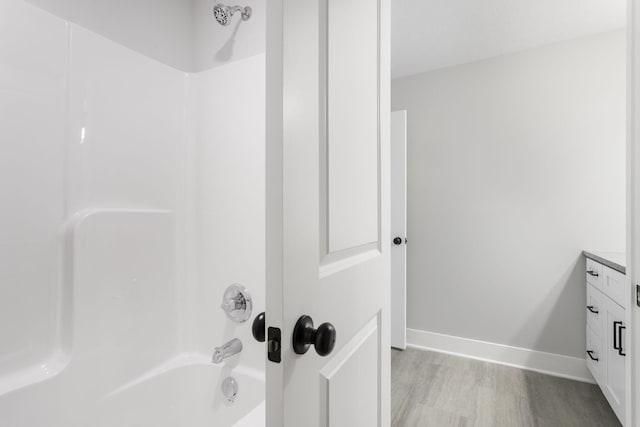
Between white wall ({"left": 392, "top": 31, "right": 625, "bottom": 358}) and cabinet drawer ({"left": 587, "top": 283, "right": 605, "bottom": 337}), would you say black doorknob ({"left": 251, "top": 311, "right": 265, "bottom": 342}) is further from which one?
white wall ({"left": 392, "top": 31, "right": 625, "bottom": 358})

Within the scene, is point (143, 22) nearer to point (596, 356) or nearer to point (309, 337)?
point (309, 337)

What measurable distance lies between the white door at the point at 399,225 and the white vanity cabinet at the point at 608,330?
3.93ft

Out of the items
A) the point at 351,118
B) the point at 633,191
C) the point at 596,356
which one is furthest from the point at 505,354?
the point at 351,118

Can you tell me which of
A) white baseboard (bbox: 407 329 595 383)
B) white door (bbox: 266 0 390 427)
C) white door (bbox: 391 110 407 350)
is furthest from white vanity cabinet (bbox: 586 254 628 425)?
white door (bbox: 266 0 390 427)

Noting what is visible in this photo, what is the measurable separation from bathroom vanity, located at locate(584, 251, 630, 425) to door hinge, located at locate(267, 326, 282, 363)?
1663 millimetres

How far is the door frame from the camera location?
0.87m

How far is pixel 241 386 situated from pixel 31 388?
0.73m

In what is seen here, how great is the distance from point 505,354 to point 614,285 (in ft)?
3.49

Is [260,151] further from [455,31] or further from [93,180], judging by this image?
[455,31]

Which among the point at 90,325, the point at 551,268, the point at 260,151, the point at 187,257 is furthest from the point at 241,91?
the point at 551,268

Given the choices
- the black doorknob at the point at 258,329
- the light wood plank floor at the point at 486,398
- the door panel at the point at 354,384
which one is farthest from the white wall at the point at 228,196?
the light wood plank floor at the point at 486,398

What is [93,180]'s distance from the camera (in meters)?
1.26

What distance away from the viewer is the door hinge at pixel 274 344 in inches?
19.3

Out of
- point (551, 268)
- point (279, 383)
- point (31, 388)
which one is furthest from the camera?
point (551, 268)
